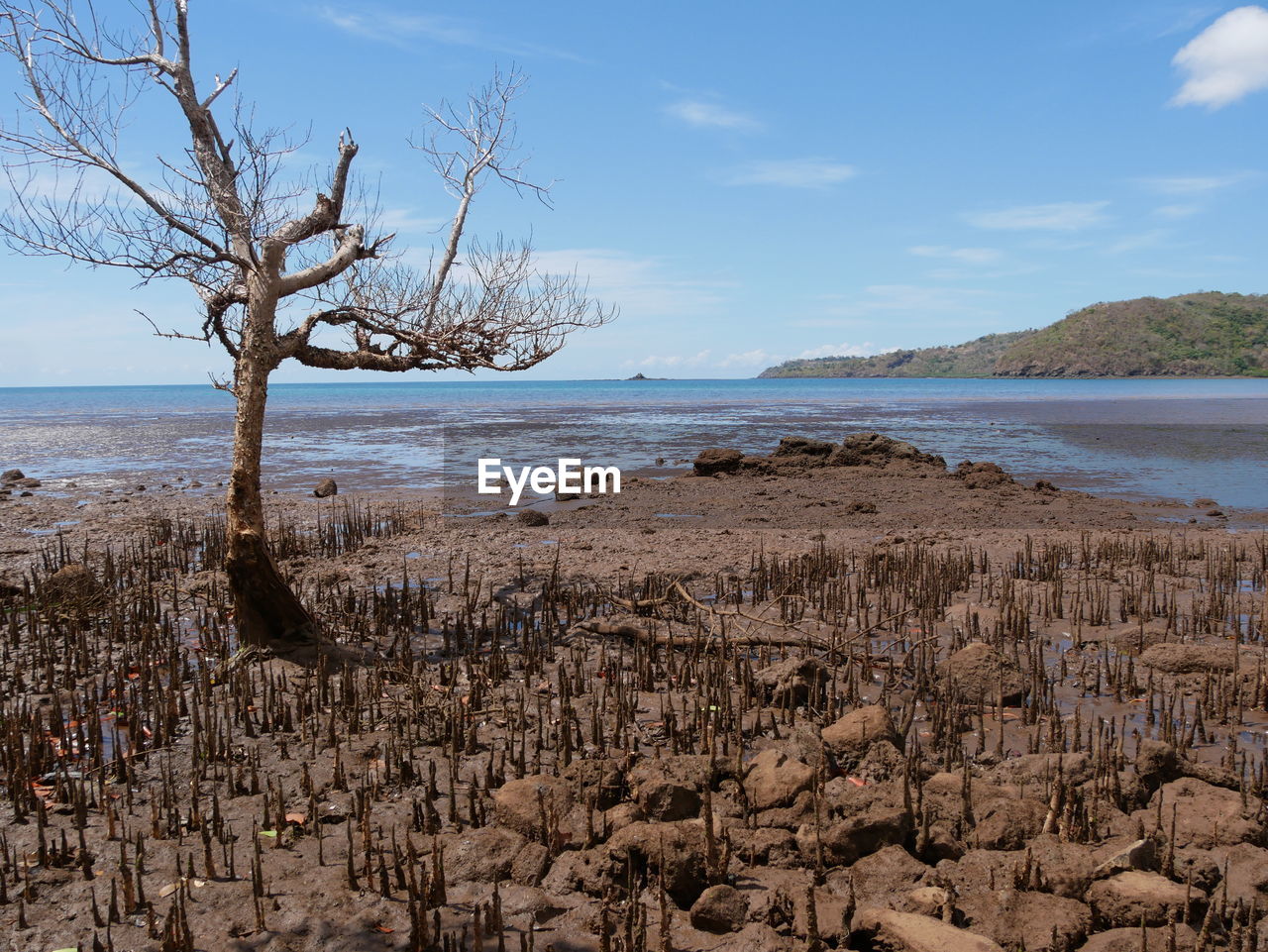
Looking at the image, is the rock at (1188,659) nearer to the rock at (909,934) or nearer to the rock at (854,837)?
the rock at (854,837)

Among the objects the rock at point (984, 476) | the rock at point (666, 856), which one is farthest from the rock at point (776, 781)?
the rock at point (984, 476)

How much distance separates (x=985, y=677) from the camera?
19.6 feet

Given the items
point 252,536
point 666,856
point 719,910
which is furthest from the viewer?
point 252,536

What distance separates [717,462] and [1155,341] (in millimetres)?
104364

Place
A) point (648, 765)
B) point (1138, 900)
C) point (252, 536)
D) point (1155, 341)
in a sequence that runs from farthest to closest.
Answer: point (1155, 341), point (252, 536), point (648, 765), point (1138, 900)

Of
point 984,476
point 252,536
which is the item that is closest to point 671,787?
point 252,536

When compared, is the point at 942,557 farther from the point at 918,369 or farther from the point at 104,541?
the point at 918,369

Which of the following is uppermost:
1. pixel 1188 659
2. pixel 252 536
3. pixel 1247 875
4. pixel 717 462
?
pixel 252 536

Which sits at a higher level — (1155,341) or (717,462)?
(1155,341)

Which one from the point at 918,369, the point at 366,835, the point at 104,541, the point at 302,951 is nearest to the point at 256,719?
the point at 366,835

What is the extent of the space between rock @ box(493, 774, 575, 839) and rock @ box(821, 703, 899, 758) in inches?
62.6

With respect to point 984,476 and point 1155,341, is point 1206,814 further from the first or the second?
point 1155,341

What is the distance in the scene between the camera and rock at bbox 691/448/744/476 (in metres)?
19.4

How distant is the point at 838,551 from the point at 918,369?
159m
